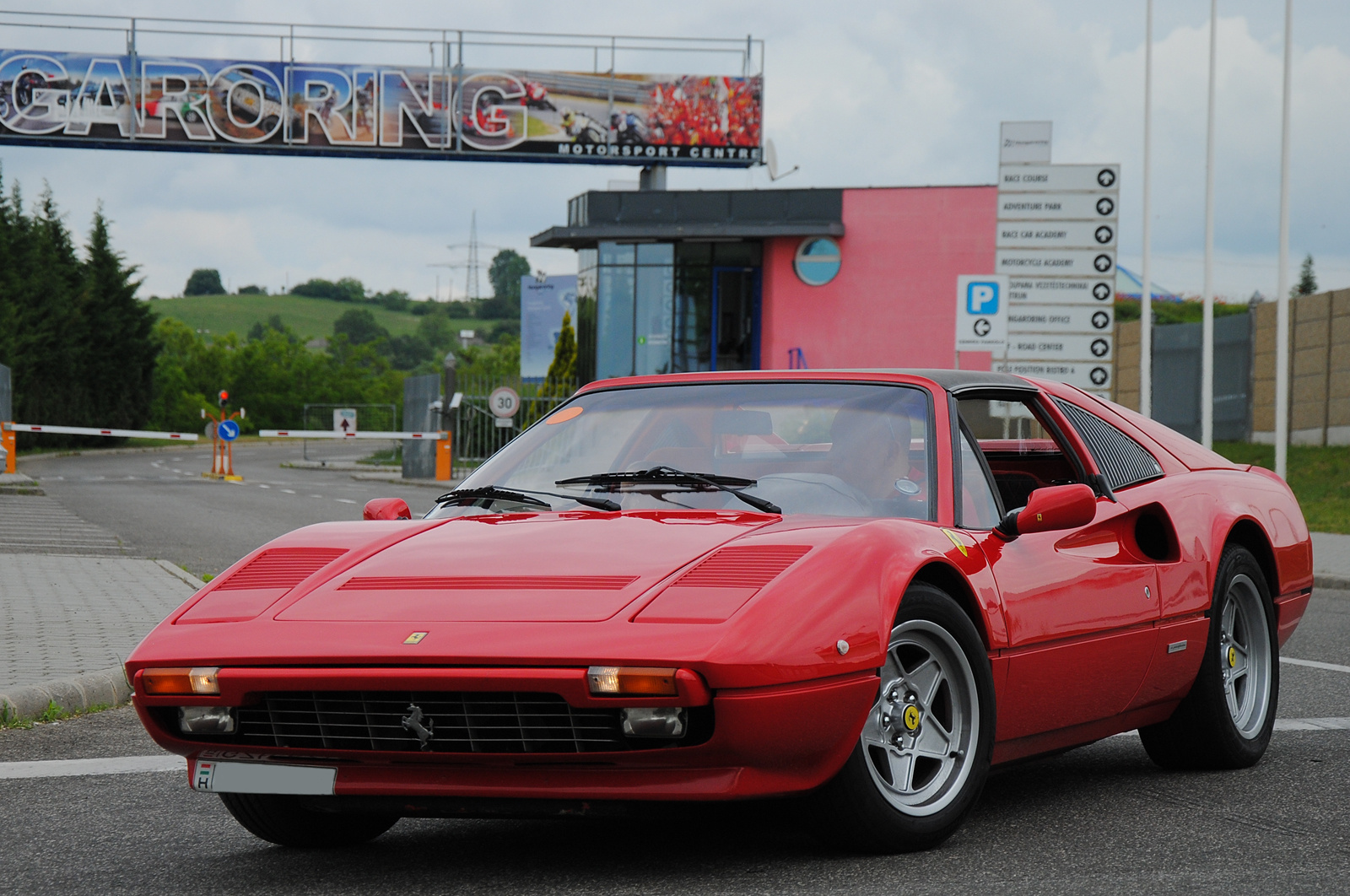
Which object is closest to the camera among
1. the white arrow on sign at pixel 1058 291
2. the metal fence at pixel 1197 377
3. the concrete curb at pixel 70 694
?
the concrete curb at pixel 70 694

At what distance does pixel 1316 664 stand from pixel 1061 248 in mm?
13326

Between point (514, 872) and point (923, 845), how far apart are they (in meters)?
1.00

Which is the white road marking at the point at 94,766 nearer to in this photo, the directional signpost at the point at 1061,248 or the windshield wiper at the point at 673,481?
the windshield wiper at the point at 673,481

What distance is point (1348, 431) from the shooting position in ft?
81.9

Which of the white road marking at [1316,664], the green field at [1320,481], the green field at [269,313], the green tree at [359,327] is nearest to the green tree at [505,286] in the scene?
the green field at [269,313]

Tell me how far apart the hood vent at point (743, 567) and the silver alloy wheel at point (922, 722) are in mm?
333

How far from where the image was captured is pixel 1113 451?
5.27 metres

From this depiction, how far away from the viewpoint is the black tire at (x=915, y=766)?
3.65m

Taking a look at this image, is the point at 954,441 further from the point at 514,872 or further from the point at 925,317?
the point at 925,317

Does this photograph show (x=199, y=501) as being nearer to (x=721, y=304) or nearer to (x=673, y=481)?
(x=721, y=304)

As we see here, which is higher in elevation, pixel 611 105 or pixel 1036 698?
pixel 611 105

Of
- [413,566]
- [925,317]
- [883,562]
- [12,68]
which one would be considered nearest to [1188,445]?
[883,562]

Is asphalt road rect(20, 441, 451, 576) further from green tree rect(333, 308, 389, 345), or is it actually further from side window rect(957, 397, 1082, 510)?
green tree rect(333, 308, 389, 345)

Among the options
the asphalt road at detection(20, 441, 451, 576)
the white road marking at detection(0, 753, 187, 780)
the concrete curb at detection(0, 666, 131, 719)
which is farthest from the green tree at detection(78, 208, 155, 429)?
the white road marking at detection(0, 753, 187, 780)
